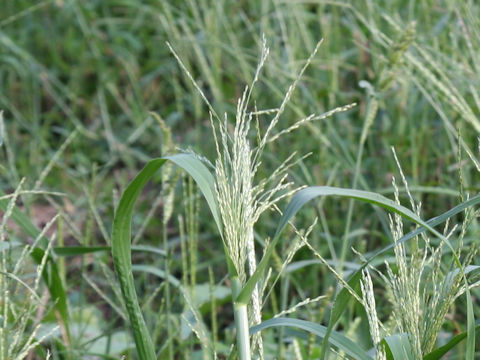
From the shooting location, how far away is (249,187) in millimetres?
873

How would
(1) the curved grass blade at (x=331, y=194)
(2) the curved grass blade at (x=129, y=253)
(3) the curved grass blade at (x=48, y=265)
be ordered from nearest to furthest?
(1) the curved grass blade at (x=331, y=194) → (2) the curved grass blade at (x=129, y=253) → (3) the curved grass blade at (x=48, y=265)

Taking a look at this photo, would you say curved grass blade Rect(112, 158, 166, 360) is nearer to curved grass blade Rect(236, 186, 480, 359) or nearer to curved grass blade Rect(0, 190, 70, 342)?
curved grass blade Rect(236, 186, 480, 359)

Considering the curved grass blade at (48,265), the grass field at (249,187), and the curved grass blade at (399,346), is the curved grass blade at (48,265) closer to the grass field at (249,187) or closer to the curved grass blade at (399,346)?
the grass field at (249,187)

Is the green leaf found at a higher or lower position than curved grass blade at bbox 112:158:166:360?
lower

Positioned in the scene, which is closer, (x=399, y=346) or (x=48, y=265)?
(x=399, y=346)

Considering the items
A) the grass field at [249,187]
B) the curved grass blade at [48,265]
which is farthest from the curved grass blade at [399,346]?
the curved grass blade at [48,265]

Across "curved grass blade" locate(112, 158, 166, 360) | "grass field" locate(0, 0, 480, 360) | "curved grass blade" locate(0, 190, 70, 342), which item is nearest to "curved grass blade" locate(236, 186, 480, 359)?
"grass field" locate(0, 0, 480, 360)

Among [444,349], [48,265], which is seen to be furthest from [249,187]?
[48,265]

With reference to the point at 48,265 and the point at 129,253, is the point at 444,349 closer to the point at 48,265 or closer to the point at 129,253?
the point at 129,253

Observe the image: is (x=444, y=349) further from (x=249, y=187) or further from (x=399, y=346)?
(x=249, y=187)

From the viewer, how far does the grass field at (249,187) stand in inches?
36.5

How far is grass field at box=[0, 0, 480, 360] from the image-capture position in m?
0.93

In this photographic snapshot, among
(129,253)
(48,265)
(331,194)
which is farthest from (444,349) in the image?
(48,265)

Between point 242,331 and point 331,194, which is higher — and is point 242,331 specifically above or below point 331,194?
below
